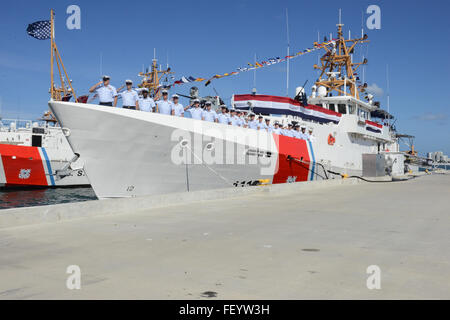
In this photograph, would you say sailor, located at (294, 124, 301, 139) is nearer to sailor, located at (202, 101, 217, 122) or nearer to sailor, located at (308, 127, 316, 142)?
sailor, located at (308, 127, 316, 142)

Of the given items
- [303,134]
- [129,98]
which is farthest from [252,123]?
[129,98]

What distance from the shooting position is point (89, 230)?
5797 mm

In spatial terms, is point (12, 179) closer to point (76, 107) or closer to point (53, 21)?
point (53, 21)

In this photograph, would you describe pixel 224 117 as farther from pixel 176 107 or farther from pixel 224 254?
pixel 224 254

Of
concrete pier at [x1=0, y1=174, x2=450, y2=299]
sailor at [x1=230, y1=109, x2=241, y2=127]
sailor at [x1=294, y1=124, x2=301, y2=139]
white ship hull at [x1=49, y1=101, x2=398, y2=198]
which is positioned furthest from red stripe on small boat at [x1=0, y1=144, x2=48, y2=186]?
concrete pier at [x1=0, y1=174, x2=450, y2=299]

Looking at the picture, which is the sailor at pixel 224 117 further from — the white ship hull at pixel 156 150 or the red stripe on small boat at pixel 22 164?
the red stripe on small boat at pixel 22 164

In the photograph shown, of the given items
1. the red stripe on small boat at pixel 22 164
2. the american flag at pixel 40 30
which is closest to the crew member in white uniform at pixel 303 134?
the american flag at pixel 40 30

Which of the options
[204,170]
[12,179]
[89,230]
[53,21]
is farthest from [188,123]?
[12,179]

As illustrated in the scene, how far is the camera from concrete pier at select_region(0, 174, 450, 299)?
3.20 metres

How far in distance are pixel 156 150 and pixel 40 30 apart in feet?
20.5

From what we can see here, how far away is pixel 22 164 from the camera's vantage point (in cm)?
2394

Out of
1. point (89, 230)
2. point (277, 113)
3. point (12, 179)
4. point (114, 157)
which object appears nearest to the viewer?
point (89, 230)

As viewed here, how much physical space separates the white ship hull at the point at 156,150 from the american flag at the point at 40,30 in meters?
4.25

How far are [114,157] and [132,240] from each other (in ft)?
23.4
